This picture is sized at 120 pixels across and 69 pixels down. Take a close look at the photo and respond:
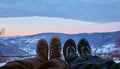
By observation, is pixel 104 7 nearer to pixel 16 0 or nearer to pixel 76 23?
pixel 76 23

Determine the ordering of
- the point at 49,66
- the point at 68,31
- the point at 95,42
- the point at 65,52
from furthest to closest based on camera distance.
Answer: the point at 68,31, the point at 95,42, the point at 65,52, the point at 49,66

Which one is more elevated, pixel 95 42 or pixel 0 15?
pixel 0 15

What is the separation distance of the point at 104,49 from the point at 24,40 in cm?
102

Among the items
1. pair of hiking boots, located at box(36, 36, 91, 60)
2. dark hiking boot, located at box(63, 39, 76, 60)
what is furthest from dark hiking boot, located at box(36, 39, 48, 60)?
dark hiking boot, located at box(63, 39, 76, 60)

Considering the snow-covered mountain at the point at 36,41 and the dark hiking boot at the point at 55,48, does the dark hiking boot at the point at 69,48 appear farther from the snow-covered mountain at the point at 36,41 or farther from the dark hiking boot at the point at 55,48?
the snow-covered mountain at the point at 36,41

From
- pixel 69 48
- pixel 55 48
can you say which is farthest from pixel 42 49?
pixel 69 48

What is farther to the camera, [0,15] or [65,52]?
[0,15]

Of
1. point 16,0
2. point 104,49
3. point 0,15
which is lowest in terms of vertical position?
point 104,49

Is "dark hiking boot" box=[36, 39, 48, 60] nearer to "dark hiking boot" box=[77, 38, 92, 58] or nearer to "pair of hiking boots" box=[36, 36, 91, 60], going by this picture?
"pair of hiking boots" box=[36, 36, 91, 60]

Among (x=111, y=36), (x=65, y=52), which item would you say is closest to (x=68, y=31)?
(x=111, y=36)

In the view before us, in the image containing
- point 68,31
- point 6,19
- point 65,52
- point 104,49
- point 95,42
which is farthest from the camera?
point 6,19

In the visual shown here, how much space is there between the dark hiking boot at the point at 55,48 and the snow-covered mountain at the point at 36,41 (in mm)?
138

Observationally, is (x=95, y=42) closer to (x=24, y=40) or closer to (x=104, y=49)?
(x=104, y=49)

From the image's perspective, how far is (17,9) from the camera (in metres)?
3.98
